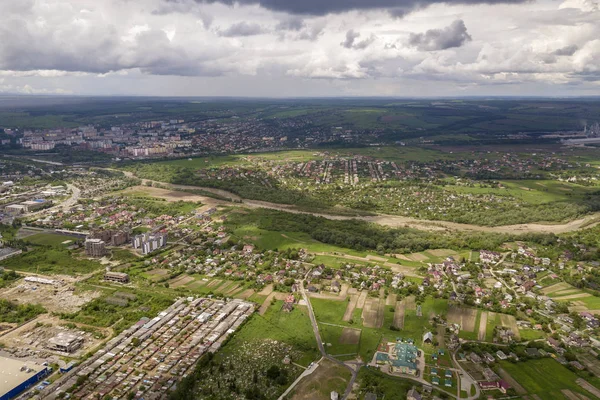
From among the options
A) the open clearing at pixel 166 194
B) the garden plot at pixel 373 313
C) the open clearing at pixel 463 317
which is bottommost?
the open clearing at pixel 463 317

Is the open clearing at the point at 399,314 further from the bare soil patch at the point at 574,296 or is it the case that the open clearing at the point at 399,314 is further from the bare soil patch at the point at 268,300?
the bare soil patch at the point at 574,296

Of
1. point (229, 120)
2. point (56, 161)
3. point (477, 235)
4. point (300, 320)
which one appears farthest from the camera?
point (229, 120)

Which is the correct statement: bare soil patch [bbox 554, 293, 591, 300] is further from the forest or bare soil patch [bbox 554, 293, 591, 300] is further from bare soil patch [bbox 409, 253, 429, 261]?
bare soil patch [bbox 409, 253, 429, 261]

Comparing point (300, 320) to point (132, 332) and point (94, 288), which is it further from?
point (94, 288)

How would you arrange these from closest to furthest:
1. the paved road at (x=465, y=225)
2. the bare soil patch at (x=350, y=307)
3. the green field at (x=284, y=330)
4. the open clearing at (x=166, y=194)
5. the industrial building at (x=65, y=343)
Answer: the industrial building at (x=65, y=343) < the green field at (x=284, y=330) < the bare soil patch at (x=350, y=307) < the paved road at (x=465, y=225) < the open clearing at (x=166, y=194)

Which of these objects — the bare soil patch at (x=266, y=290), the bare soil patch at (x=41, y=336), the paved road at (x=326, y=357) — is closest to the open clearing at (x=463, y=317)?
the paved road at (x=326, y=357)

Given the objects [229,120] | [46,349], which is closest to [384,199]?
[46,349]
